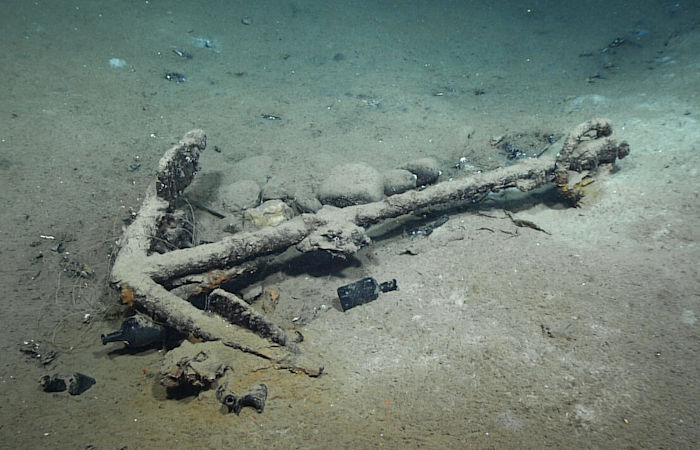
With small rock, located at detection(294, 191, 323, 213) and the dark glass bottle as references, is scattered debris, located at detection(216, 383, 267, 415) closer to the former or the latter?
the dark glass bottle

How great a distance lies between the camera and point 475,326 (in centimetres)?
235

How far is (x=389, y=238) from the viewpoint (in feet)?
12.4

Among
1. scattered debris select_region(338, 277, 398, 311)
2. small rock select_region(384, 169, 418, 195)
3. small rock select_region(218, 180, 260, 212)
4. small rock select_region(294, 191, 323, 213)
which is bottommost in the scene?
small rock select_region(218, 180, 260, 212)

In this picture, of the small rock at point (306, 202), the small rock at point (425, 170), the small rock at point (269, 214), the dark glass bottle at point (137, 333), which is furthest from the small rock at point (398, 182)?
the dark glass bottle at point (137, 333)

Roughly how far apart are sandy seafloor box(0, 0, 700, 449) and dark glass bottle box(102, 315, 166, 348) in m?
0.20

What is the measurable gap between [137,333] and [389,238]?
2.38 metres

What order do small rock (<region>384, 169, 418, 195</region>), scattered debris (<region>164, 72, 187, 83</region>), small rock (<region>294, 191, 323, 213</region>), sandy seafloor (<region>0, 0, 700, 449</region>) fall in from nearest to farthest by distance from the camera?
sandy seafloor (<region>0, 0, 700, 449</region>)
small rock (<region>294, 191, 323, 213</region>)
small rock (<region>384, 169, 418, 195</region>)
scattered debris (<region>164, 72, 187, 83</region>)

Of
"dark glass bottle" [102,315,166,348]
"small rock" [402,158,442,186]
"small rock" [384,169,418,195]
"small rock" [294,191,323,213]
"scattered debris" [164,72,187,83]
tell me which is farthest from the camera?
"scattered debris" [164,72,187,83]

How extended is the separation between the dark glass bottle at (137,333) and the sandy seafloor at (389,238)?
0.20 meters

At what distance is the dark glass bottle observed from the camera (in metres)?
2.36

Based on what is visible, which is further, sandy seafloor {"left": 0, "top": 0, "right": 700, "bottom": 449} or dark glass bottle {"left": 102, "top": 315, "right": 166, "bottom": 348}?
dark glass bottle {"left": 102, "top": 315, "right": 166, "bottom": 348}

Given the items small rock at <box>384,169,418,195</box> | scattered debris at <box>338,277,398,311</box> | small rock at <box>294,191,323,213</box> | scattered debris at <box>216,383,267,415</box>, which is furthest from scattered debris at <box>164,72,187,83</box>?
scattered debris at <box>216,383,267,415</box>

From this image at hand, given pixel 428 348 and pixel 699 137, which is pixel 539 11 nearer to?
pixel 699 137

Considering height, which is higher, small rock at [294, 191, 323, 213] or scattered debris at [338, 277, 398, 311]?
scattered debris at [338, 277, 398, 311]
